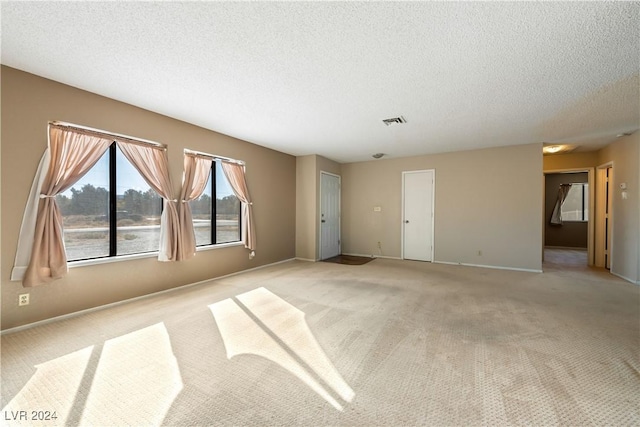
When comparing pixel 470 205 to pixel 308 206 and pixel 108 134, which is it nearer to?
pixel 308 206

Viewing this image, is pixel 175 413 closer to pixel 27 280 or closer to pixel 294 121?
pixel 27 280

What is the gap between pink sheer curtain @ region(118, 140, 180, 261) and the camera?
3709 millimetres

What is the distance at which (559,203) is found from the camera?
857 centimetres

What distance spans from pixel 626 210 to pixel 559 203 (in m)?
4.40

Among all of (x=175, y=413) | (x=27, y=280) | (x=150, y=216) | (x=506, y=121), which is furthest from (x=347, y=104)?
(x=27, y=280)

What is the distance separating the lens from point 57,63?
100 inches

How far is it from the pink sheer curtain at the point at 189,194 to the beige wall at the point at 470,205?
4177 millimetres

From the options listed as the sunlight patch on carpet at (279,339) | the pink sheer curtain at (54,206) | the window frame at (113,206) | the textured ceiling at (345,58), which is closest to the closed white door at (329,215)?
the textured ceiling at (345,58)

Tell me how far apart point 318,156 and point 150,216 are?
3872mm

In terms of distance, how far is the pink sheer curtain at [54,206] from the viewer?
8.99ft

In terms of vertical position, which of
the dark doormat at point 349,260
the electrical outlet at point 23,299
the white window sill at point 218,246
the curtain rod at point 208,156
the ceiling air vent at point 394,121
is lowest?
the dark doormat at point 349,260

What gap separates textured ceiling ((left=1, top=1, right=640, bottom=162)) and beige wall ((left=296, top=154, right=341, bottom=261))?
239cm

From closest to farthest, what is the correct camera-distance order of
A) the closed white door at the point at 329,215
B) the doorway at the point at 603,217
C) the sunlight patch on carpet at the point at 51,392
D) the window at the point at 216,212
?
the sunlight patch on carpet at the point at 51,392 → the window at the point at 216,212 → the doorway at the point at 603,217 → the closed white door at the point at 329,215

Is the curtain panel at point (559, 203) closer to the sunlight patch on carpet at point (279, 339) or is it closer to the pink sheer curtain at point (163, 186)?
the sunlight patch on carpet at point (279, 339)
